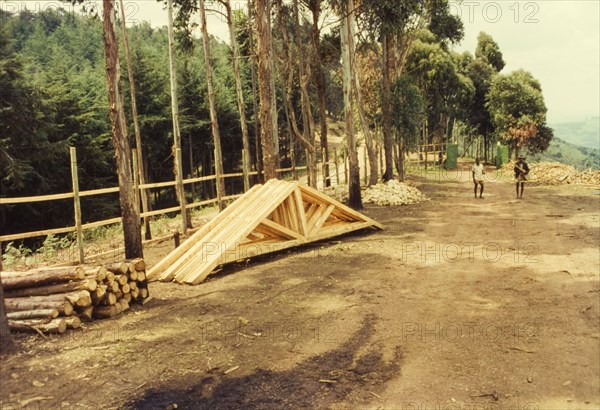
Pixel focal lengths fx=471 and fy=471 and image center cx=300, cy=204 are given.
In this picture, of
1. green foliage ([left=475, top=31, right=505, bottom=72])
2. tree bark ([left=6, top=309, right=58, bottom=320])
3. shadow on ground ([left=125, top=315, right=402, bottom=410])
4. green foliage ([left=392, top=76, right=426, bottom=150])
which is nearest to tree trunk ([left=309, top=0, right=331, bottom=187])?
green foliage ([left=392, top=76, right=426, bottom=150])

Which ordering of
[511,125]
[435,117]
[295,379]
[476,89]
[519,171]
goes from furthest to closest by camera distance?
[476,89] → [435,117] → [511,125] → [519,171] → [295,379]

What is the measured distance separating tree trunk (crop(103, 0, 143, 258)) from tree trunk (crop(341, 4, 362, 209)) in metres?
9.11

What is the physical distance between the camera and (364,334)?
18.7 feet

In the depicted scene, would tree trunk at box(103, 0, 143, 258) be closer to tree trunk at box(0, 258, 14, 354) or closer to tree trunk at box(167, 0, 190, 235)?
tree trunk at box(0, 258, 14, 354)

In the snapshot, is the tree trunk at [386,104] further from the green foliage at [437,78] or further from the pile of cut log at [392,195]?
the green foliage at [437,78]

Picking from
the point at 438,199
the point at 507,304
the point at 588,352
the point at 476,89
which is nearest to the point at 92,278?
the point at 507,304

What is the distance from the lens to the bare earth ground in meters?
4.32

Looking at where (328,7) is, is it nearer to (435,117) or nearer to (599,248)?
(599,248)

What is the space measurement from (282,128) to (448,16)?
18.1 metres

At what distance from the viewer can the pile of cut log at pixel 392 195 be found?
18.2 m

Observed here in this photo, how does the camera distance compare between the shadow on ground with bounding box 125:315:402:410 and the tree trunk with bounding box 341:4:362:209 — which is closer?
the shadow on ground with bounding box 125:315:402:410

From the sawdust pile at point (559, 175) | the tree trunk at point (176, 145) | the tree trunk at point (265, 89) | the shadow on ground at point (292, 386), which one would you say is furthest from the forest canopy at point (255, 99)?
the shadow on ground at point (292, 386)

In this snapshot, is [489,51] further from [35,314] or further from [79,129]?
[35,314]

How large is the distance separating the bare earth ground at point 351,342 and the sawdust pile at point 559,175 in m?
15.5
